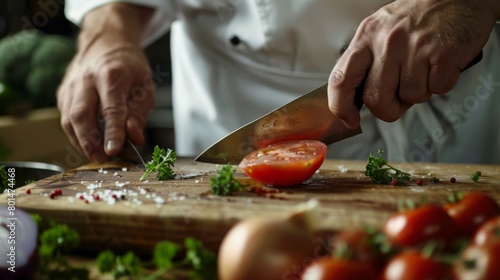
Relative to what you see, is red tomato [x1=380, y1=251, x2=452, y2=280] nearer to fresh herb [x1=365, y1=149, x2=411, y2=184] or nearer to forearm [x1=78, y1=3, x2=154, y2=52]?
fresh herb [x1=365, y1=149, x2=411, y2=184]

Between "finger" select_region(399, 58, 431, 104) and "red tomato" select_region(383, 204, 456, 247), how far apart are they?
1.72 feet

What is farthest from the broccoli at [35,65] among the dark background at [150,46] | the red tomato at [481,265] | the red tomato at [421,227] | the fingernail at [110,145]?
the red tomato at [481,265]

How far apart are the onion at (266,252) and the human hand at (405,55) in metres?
0.53

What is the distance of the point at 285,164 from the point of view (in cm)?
121

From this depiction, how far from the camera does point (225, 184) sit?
3.77 ft

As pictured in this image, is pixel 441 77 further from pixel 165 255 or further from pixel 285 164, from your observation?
pixel 165 255

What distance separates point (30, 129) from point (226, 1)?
1.17 m

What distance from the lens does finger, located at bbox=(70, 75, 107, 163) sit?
5.35 feet

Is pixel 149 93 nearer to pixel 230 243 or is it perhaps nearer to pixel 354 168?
pixel 354 168

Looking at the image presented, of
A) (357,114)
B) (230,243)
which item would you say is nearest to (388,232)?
(230,243)

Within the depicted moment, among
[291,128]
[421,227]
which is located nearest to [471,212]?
[421,227]

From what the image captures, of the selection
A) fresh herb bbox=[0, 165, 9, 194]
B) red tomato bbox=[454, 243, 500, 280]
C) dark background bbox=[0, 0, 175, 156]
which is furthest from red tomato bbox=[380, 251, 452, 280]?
dark background bbox=[0, 0, 175, 156]

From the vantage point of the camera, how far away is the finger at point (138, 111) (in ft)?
5.39

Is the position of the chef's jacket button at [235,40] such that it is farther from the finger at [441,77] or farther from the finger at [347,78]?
the finger at [441,77]
